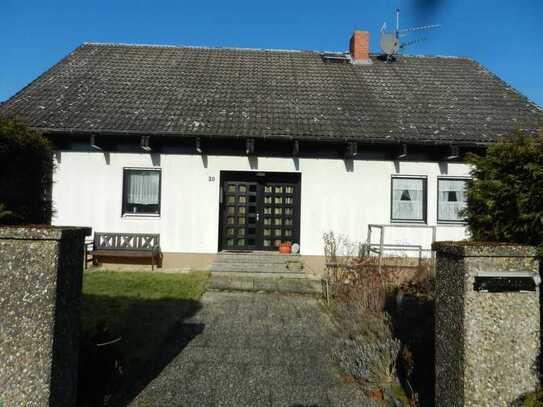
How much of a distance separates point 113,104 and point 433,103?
9570 mm

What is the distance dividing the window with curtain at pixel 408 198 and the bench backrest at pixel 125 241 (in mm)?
6551

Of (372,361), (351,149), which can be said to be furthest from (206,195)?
(372,361)

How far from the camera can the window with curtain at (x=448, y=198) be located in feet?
37.4

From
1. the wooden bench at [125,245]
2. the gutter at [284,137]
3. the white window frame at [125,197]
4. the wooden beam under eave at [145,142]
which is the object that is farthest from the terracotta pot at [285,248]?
the wooden beam under eave at [145,142]

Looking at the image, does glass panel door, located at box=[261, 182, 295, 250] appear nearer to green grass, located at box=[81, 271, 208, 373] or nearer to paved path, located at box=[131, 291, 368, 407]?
green grass, located at box=[81, 271, 208, 373]

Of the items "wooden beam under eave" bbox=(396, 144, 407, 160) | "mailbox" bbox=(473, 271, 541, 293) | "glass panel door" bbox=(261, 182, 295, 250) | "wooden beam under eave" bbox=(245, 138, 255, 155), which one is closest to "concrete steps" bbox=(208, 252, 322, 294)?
"glass panel door" bbox=(261, 182, 295, 250)

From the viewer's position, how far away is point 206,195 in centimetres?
1105

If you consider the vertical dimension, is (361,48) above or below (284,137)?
above

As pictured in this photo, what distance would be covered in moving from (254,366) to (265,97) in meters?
9.55

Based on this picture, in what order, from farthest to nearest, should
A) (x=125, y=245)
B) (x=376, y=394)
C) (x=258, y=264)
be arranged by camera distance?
(x=125, y=245), (x=258, y=264), (x=376, y=394)

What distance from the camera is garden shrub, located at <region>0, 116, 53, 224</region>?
3.40 metres

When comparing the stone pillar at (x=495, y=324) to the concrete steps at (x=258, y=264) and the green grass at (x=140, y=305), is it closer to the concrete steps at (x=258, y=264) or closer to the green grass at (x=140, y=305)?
the green grass at (x=140, y=305)

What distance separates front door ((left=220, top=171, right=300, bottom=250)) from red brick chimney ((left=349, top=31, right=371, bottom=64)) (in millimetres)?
6770

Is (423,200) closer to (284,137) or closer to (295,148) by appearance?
(295,148)
